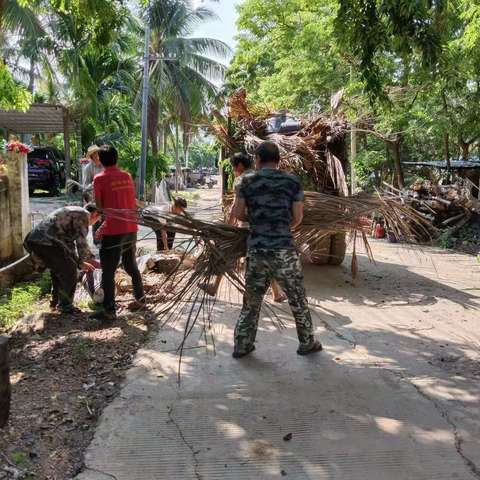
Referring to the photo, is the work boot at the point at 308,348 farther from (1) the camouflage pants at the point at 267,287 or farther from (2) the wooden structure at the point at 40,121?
(2) the wooden structure at the point at 40,121

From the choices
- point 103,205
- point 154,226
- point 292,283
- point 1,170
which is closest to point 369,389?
point 292,283

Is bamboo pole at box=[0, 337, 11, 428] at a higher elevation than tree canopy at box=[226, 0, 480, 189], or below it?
below

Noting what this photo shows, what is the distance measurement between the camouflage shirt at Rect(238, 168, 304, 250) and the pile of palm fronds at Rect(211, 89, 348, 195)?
2.64m

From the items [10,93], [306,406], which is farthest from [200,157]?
[306,406]

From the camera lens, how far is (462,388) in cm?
388

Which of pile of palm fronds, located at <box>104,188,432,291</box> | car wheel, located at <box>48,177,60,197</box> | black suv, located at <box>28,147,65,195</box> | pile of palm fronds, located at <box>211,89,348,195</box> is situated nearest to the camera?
pile of palm fronds, located at <box>104,188,432,291</box>

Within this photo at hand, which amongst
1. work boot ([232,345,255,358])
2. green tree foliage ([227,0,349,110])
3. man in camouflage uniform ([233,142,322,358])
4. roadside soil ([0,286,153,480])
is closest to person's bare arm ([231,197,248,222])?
man in camouflage uniform ([233,142,322,358])

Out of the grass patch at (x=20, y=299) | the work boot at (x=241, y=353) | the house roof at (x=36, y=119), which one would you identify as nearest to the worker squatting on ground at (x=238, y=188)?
the work boot at (x=241, y=353)

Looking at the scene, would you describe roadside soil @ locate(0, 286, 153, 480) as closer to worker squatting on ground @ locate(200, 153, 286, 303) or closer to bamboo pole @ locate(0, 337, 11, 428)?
bamboo pole @ locate(0, 337, 11, 428)

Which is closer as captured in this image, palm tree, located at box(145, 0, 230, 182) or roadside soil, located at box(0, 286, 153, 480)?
roadside soil, located at box(0, 286, 153, 480)

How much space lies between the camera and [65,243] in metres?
5.37

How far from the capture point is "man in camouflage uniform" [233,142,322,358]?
4086mm

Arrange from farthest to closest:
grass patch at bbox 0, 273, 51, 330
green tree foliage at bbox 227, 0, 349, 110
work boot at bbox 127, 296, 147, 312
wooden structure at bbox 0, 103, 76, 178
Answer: green tree foliage at bbox 227, 0, 349, 110 → wooden structure at bbox 0, 103, 76, 178 → grass patch at bbox 0, 273, 51, 330 → work boot at bbox 127, 296, 147, 312

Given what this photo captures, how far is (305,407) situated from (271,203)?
1450mm
